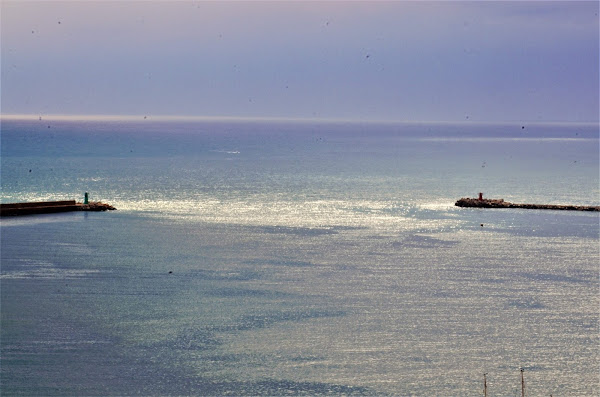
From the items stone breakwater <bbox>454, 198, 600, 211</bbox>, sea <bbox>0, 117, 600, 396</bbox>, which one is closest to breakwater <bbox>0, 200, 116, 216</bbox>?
sea <bbox>0, 117, 600, 396</bbox>

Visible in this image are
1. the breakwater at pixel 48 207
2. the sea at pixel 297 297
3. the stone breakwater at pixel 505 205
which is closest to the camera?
the sea at pixel 297 297

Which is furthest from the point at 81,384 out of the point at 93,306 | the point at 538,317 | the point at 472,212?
the point at 472,212

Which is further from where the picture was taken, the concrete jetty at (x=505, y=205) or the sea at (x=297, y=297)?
the concrete jetty at (x=505, y=205)

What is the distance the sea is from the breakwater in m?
1.49

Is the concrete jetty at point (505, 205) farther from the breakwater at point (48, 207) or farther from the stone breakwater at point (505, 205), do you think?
the breakwater at point (48, 207)

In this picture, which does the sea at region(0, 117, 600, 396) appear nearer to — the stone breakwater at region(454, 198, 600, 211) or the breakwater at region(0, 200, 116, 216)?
the breakwater at region(0, 200, 116, 216)

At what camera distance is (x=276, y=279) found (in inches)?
1797

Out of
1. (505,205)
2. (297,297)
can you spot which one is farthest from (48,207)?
(505,205)

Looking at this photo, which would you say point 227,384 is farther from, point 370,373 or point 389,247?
point 389,247

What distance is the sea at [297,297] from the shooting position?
3170 cm

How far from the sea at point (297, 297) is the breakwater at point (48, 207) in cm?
149

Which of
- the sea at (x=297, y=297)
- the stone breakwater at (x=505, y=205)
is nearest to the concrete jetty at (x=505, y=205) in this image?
the stone breakwater at (x=505, y=205)

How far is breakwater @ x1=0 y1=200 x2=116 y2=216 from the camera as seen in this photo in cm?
6500

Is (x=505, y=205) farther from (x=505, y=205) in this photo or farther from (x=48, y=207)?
(x=48, y=207)
